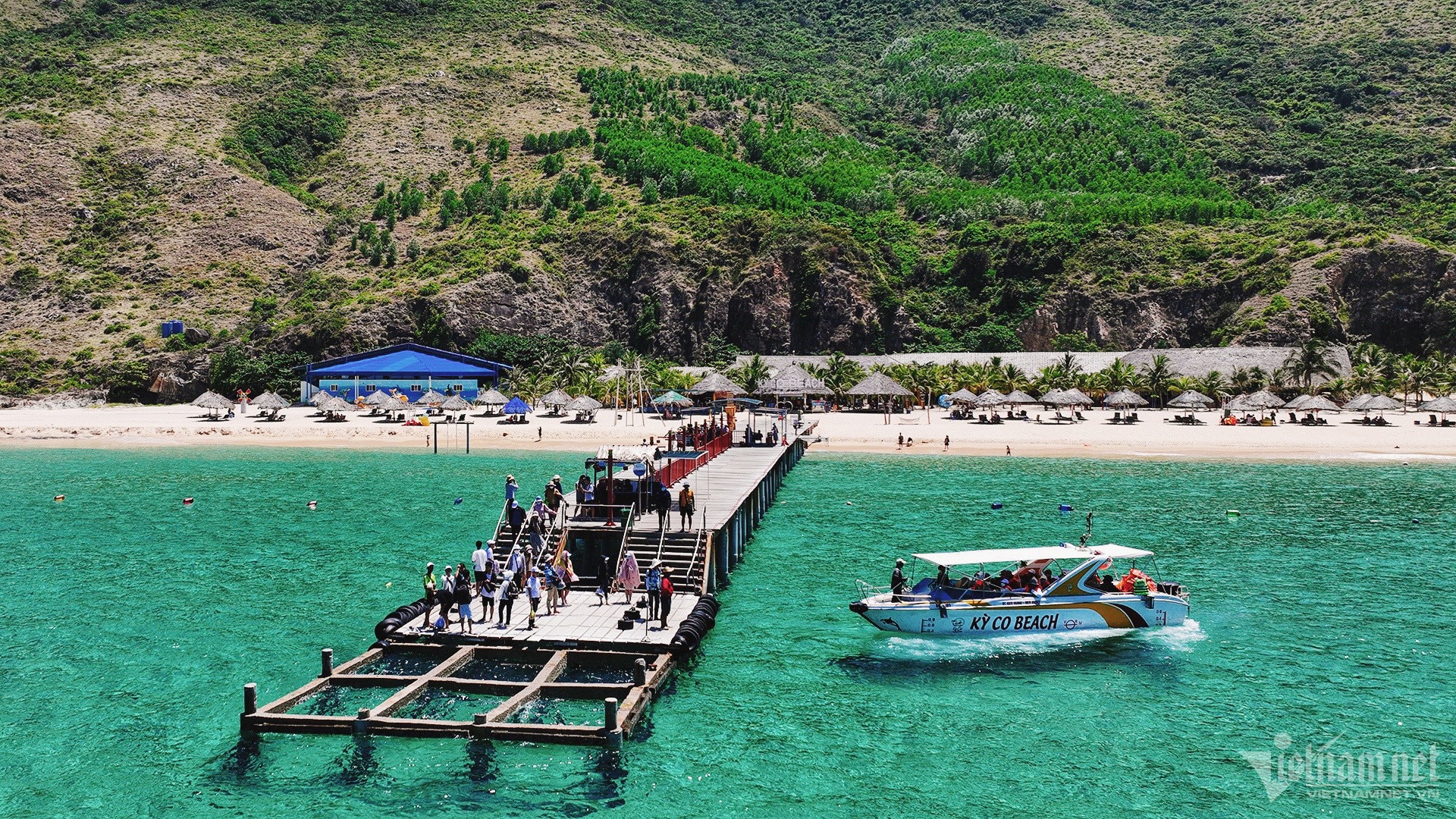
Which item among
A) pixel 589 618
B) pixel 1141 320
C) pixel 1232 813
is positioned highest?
pixel 1141 320

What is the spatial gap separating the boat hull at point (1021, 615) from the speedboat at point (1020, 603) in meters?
0.02

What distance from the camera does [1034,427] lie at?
7369 centimetres

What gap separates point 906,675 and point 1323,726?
301 inches

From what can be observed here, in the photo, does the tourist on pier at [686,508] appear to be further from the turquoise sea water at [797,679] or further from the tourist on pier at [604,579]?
the tourist on pier at [604,579]

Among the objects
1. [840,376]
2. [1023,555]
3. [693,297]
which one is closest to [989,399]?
[840,376]

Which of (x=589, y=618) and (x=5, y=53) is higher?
(x=5, y=53)

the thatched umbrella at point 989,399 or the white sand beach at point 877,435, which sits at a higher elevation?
the thatched umbrella at point 989,399

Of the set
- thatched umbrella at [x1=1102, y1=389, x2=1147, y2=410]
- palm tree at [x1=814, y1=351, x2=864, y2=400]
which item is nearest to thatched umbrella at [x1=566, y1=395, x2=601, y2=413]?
palm tree at [x1=814, y1=351, x2=864, y2=400]

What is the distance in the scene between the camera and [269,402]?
80438 millimetres

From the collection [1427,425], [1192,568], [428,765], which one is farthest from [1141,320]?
[428,765]

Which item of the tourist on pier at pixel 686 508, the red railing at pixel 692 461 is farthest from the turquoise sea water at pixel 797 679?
the red railing at pixel 692 461

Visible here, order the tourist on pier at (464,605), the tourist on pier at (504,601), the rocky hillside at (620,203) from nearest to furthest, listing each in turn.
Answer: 1. the tourist on pier at (464,605)
2. the tourist on pier at (504,601)
3. the rocky hillside at (620,203)

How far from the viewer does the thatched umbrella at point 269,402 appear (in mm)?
79750

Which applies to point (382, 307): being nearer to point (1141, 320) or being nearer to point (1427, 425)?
point (1141, 320)
